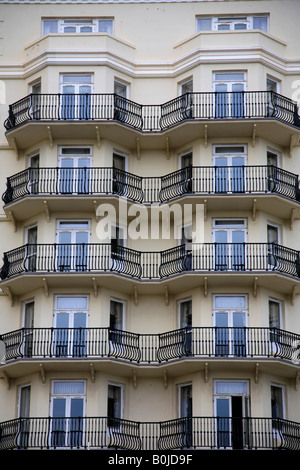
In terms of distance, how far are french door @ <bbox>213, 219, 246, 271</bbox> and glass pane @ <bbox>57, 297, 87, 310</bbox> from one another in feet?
17.9

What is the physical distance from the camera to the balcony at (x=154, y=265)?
43.2 metres

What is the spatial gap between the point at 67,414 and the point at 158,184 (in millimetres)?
10173

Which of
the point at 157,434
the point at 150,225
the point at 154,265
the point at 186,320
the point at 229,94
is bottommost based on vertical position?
the point at 157,434

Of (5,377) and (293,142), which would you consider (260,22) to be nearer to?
(293,142)

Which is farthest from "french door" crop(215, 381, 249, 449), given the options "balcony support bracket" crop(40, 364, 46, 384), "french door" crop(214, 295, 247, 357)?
"balcony support bracket" crop(40, 364, 46, 384)

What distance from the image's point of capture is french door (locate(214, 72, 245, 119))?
1785 inches

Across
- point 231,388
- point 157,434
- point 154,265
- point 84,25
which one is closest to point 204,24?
point 84,25

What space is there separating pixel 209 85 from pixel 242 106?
1737 mm

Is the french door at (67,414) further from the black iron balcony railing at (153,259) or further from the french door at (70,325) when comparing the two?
the black iron balcony railing at (153,259)

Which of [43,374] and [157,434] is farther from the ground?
[43,374]

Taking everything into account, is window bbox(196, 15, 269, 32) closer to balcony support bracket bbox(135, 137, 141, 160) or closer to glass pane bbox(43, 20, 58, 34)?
balcony support bracket bbox(135, 137, 141, 160)

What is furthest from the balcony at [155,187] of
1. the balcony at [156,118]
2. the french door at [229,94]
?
the french door at [229,94]

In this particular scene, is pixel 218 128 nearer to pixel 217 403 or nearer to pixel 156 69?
pixel 156 69

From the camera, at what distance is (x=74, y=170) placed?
4519 centimetres
